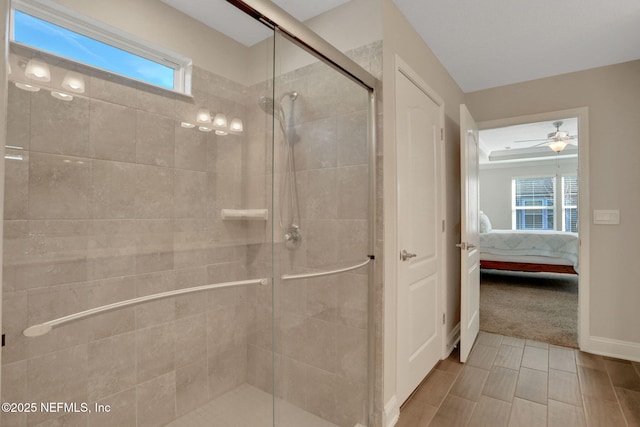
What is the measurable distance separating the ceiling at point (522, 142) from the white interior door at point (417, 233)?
10.5ft

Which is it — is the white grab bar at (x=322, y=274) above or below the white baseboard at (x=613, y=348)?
above

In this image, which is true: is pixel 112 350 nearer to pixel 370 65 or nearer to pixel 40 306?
pixel 40 306

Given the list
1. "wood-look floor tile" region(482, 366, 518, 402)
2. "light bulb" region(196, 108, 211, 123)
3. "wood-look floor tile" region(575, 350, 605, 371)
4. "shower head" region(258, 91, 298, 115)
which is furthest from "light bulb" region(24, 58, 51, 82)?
"wood-look floor tile" region(575, 350, 605, 371)

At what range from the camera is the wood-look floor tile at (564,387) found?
2047 mm

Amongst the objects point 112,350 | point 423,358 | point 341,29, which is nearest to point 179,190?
point 112,350

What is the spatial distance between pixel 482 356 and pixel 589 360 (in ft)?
2.82

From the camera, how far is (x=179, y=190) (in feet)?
4.16

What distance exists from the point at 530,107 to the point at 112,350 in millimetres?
3791

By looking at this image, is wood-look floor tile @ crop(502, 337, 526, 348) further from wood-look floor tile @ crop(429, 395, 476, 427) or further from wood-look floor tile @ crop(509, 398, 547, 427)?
wood-look floor tile @ crop(429, 395, 476, 427)

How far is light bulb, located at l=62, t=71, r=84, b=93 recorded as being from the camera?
3.42 ft

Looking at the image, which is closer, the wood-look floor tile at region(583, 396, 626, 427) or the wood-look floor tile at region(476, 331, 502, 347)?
the wood-look floor tile at region(583, 396, 626, 427)

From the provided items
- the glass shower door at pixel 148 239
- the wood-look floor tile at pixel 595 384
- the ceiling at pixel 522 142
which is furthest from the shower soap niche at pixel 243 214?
the ceiling at pixel 522 142

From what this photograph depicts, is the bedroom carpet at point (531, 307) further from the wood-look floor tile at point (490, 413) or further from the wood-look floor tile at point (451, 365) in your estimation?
the wood-look floor tile at point (490, 413)

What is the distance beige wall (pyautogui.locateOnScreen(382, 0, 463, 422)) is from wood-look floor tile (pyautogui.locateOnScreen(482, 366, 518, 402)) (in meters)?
0.50
